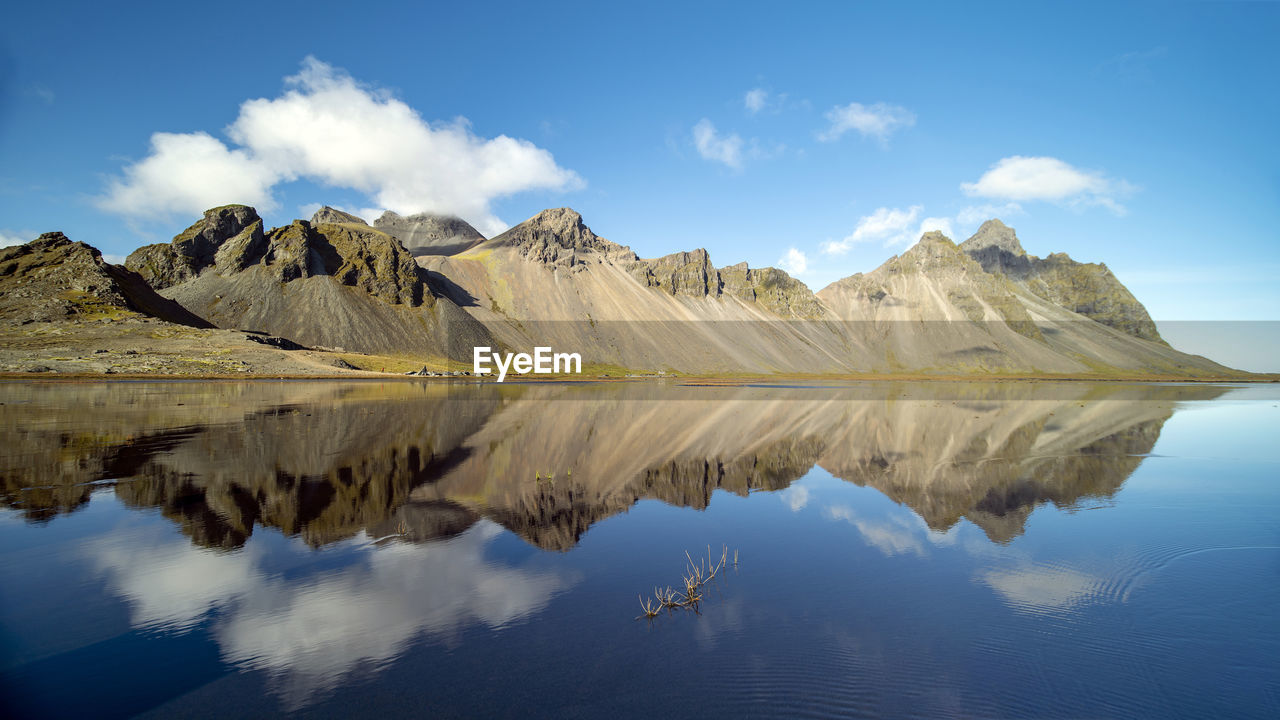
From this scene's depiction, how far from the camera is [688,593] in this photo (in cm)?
1142

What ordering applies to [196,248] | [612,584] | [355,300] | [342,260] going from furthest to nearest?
[342,260]
[196,248]
[355,300]
[612,584]

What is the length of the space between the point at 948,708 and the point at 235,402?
58401 mm

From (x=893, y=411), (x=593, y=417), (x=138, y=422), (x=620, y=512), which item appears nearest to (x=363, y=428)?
(x=138, y=422)

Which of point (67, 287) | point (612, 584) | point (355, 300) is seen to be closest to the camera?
point (612, 584)

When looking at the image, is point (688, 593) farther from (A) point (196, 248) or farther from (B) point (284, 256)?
(A) point (196, 248)

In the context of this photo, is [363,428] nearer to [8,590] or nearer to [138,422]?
[138,422]

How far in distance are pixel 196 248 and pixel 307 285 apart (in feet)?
117

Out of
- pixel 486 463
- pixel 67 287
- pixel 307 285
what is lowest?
pixel 486 463

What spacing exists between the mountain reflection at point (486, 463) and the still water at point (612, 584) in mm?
235

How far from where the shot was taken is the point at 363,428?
34.8m

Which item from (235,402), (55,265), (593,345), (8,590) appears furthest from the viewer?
(593,345)
